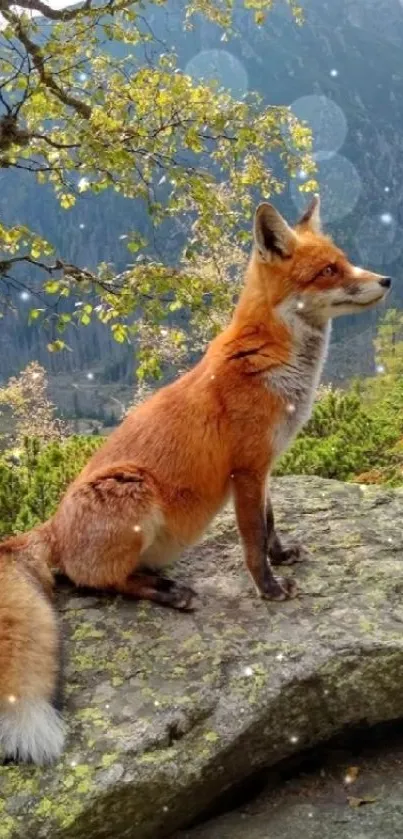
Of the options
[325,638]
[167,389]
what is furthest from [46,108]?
[325,638]

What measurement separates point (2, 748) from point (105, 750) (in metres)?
0.53

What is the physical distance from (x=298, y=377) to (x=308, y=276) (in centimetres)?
73

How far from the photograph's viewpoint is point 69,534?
209 inches

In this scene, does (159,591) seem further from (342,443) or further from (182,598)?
Result: (342,443)

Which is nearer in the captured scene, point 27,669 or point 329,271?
point 27,669

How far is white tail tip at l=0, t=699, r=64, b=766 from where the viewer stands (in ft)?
12.5

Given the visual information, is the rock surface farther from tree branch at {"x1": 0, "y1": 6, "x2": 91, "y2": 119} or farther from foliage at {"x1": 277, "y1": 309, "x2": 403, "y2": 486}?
tree branch at {"x1": 0, "y1": 6, "x2": 91, "y2": 119}

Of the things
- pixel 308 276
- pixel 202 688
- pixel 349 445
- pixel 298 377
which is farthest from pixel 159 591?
pixel 349 445

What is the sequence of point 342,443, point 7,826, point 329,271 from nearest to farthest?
1. point 7,826
2. point 329,271
3. point 342,443

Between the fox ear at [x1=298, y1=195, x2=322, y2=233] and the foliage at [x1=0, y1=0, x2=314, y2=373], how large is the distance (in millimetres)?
4448

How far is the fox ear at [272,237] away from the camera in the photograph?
17.9ft

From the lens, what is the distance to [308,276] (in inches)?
216

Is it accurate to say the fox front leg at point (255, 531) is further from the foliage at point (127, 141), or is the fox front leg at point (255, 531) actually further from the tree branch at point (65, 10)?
the tree branch at point (65, 10)

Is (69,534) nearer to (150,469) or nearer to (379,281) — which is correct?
(150,469)
